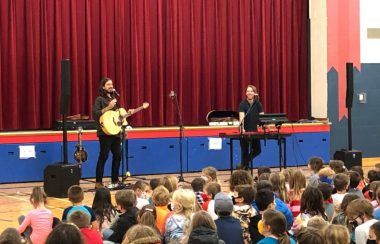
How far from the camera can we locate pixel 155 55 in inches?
591

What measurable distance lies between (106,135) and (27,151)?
2173mm

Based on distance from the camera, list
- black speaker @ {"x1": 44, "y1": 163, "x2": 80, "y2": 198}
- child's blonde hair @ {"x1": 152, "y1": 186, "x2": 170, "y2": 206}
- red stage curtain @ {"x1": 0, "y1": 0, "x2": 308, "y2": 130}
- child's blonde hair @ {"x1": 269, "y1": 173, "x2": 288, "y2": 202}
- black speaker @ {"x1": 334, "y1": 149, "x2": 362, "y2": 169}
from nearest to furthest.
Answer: child's blonde hair @ {"x1": 152, "y1": 186, "x2": 170, "y2": 206} → child's blonde hair @ {"x1": 269, "y1": 173, "x2": 288, "y2": 202} → black speaker @ {"x1": 44, "y1": 163, "x2": 80, "y2": 198} → red stage curtain @ {"x1": 0, "y1": 0, "x2": 308, "y2": 130} → black speaker @ {"x1": 334, "y1": 149, "x2": 362, "y2": 169}

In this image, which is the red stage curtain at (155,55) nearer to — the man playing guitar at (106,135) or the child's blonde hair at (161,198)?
the man playing guitar at (106,135)

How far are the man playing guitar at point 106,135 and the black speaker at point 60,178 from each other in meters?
0.49

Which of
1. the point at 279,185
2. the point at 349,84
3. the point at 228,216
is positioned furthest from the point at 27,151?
the point at 228,216

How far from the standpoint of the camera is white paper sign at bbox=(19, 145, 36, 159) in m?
12.7

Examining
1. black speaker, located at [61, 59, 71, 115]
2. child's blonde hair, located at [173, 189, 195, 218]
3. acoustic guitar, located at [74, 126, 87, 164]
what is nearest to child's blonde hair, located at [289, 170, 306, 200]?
child's blonde hair, located at [173, 189, 195, 218]

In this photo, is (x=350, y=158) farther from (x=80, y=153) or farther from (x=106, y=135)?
(x=80, y=153)

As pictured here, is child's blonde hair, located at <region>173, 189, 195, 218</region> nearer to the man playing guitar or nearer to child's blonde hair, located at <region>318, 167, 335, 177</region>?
child's blonde hair, located at <region>318, 167, 335, 177</region>

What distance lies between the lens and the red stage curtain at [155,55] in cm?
1361

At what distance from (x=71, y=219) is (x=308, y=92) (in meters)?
12.2

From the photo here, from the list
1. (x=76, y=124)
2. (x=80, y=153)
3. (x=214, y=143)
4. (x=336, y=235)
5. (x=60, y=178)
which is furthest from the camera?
(x=214, y=143)

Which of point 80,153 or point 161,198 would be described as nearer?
point 161,198

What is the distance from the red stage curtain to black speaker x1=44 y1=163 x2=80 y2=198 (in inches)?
107
